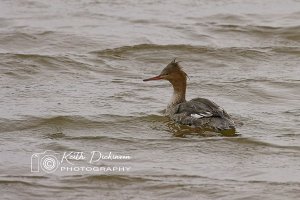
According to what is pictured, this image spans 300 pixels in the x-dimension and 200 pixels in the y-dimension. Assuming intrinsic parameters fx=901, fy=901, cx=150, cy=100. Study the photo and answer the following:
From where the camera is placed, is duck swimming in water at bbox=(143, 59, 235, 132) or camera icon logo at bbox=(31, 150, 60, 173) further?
duck swimming in water at bbox=(143, 59, 235, 132)

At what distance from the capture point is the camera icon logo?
9275mm

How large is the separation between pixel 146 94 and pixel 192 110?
166 cm

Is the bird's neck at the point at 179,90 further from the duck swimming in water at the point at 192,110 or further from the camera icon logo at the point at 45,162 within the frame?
the camera icon logo at the point at 45,162

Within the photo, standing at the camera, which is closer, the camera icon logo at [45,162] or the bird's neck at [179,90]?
the camera icon logo at [45,162]

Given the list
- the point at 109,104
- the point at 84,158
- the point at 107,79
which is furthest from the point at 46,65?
the point at 84,158

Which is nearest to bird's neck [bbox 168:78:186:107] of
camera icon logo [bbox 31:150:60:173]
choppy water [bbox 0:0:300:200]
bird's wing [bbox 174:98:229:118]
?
choppy water [bbox 0:0:300:200]

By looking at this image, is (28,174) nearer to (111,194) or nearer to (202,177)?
(111,194)

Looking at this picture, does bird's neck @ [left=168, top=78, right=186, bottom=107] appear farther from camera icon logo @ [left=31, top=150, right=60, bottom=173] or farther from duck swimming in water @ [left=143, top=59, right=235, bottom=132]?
camera icon logo @ [left=31, top=150, right=60, bottom=173]

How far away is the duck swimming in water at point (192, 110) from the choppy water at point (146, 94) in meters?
0.16

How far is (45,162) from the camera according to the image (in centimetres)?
945

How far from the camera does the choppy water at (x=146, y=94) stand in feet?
29.6

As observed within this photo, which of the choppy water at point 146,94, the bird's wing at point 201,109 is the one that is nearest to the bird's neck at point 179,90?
the choppy water at point 146,94

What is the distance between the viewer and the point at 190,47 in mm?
15625

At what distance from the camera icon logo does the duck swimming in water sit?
7.00 ft
